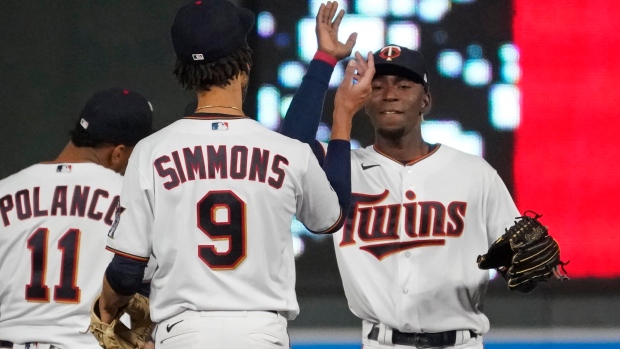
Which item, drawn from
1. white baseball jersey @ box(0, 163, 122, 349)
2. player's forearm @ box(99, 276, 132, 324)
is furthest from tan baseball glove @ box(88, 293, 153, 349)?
white baseball jersey @ box(0, 163, 122, 349)

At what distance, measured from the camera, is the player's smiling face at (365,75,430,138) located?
11.0 feet

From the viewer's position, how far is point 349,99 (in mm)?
2674

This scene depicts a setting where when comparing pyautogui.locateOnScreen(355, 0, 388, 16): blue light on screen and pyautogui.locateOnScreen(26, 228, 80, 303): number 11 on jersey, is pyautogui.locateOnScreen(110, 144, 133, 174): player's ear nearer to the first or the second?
pyautogui.locateOnScreen(26, 228, 80, 303): number 11 on jersey

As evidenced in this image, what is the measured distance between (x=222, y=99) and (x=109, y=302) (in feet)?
1.64

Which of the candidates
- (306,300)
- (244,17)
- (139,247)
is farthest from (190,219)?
(306,300)

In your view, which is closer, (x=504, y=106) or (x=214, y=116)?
(x=214, y=116)

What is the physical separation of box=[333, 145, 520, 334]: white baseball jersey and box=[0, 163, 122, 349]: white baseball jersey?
74 centimetres

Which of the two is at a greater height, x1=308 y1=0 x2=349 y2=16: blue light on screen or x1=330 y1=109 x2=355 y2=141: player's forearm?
x1=308 y1=0 x2=349 y2=16: blue light on screen

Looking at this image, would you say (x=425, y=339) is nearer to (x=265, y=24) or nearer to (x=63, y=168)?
(x=63, y=168)

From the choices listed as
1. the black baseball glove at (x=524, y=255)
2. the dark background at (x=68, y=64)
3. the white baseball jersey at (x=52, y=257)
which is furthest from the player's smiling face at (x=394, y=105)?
the dark background at (x=68, y=64)

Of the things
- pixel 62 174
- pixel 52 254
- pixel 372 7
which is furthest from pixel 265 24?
pixel 52 254

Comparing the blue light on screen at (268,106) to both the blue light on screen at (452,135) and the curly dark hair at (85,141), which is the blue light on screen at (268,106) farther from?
the curly dark hair at (85,141)

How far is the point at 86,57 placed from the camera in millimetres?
4789

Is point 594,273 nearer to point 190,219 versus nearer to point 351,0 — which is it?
point 351,0
